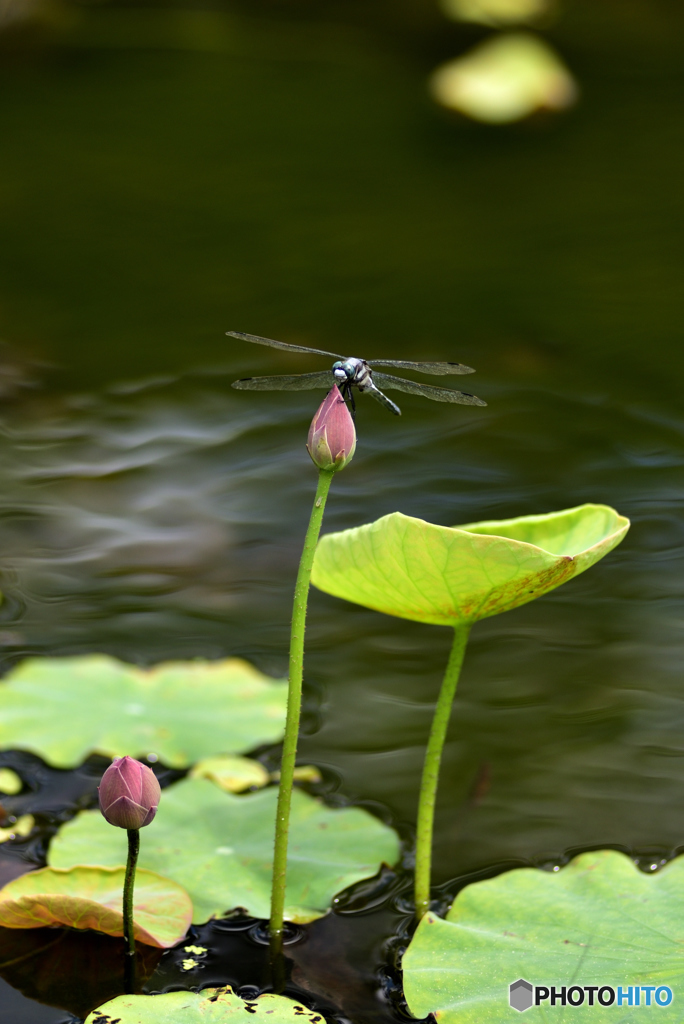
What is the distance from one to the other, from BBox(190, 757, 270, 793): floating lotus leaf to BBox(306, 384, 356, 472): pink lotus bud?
805mm

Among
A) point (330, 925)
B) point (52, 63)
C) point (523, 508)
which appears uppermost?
point (52, 63)

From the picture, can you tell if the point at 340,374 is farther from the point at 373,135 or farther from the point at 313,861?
the point at 373,135

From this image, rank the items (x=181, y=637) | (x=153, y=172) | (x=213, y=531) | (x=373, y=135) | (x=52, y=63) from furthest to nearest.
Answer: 1. (x=52, y=63)
2. (x=373, y=135)
3. (x=153, y=172)
4. (x=213, y=531)
5. (x=181, y=637)

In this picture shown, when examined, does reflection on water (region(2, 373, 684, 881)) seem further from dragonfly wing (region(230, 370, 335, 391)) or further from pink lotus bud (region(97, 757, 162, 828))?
dragonfly wing (region(230, 370, 335, 391))

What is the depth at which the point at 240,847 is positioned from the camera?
4.59 feet

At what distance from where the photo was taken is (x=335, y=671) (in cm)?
199

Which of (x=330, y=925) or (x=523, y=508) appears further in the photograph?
(x=523, y=508)

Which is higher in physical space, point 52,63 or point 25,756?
point 52,63

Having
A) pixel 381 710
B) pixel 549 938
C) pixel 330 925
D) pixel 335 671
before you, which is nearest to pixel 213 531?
pixel 335 671

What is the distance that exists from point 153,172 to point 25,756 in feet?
15.9

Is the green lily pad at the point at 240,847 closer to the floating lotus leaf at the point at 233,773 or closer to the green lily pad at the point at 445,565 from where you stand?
the floating lotus leaf at the point at 233,773

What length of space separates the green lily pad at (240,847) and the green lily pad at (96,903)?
0.18 feet

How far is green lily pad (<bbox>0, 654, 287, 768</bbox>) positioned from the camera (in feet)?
5.51

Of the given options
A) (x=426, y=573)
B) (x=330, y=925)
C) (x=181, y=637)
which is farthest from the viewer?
(x=181, y=637)
